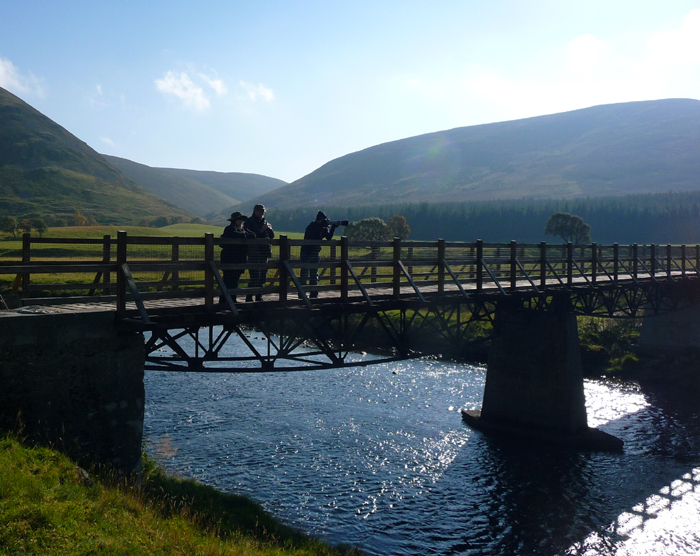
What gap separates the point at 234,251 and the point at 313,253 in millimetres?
2125

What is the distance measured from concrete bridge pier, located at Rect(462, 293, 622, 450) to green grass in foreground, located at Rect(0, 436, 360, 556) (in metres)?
13.1

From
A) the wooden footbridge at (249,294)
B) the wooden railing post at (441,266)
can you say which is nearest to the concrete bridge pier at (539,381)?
the wooden footbridge at (249,294)

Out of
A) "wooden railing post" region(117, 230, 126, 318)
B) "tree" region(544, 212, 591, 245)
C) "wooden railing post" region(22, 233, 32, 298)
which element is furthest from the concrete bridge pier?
"tree" region(544, 212, 591, 245)

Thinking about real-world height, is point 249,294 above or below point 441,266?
below

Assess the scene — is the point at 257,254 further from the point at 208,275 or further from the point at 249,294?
the point at 208,275

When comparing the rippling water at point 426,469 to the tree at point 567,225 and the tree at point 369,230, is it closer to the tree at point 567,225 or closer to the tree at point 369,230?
the tree at point 369,230

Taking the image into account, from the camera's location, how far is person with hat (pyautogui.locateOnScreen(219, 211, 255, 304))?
1142cm

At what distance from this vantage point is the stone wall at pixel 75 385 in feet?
28.2

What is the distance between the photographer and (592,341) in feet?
119

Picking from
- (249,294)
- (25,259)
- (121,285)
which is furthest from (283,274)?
(25,259)

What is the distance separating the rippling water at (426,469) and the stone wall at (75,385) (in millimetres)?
6247

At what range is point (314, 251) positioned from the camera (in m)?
13.0

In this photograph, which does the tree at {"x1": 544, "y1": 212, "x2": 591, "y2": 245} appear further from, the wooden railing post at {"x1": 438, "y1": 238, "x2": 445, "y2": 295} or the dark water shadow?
the wooden railing post at {"x1": 438, "y1": 238, "x2": 445, "y2": 295}

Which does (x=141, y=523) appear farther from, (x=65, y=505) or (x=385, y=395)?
(x=385, y=395)
